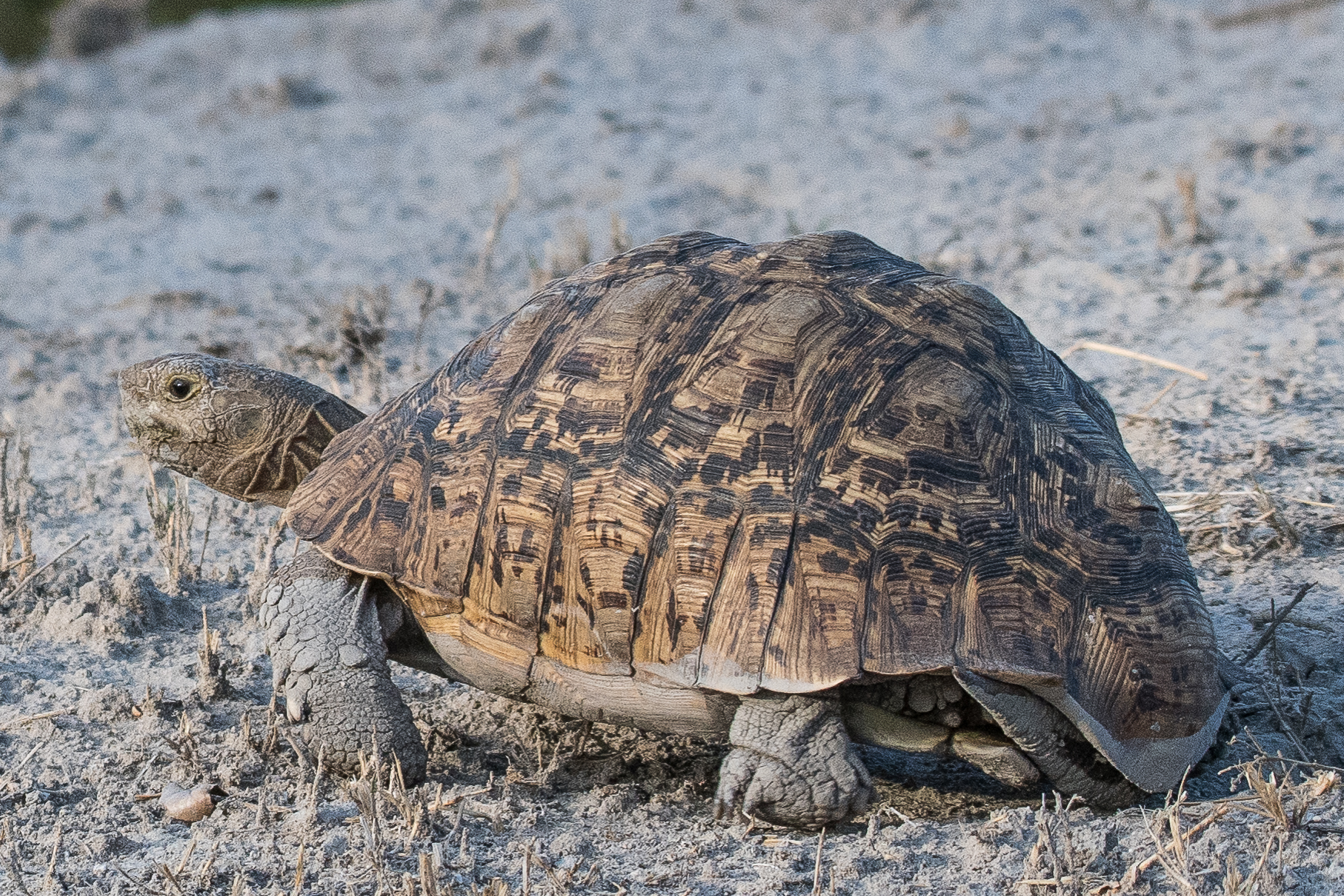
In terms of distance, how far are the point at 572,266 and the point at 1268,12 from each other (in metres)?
5.64

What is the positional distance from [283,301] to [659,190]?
6.72 feet

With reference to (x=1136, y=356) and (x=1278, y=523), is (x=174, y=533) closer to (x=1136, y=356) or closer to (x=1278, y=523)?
(x=1278, y=523)

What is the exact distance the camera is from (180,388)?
3.89 m

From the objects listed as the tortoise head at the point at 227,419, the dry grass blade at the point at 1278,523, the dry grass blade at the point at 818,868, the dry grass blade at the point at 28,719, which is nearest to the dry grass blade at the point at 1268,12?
the dry grass blade at the point at 1278,523

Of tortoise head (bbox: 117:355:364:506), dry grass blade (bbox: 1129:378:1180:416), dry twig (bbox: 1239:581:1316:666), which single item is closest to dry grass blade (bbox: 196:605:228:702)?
tortoise head (bbox: 117:355:364:506)

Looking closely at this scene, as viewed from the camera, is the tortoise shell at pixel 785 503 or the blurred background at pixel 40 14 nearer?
the tortoise shell at pixel 785 503

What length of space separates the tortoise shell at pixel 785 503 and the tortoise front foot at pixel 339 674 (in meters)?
0.11

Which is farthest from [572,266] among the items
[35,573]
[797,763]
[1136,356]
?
[797,763]

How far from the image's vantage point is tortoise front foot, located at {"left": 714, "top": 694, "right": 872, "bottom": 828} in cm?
302

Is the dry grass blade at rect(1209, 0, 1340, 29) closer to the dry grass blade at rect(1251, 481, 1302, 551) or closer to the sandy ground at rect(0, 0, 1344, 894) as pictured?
the sandy ground at rect(0, 0, 1344, 894)

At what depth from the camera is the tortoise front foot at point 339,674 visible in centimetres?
332

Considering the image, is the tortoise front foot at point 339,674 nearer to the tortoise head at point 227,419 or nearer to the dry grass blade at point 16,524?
the tortoise head at point 227,419

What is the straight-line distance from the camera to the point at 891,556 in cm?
294

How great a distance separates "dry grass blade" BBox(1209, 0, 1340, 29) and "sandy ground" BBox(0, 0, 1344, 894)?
0.08 m
